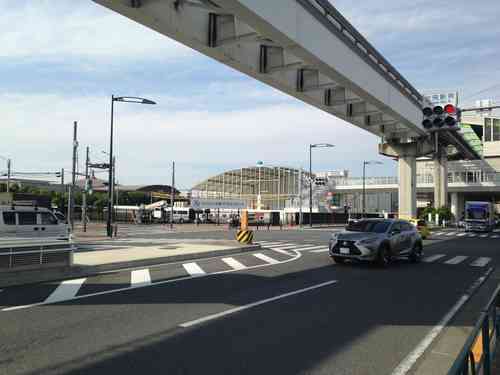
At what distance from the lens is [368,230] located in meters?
15.9

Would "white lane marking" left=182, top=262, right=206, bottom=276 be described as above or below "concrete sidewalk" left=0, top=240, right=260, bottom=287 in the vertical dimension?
below

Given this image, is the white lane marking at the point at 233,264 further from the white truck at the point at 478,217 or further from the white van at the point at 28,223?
the white truck at the point at 478,217

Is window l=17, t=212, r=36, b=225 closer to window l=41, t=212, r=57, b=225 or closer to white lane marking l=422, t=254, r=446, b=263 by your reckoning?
window l=41, t=212, r=57, b=225

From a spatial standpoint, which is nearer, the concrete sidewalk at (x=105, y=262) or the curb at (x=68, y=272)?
the curb at (x=68, y=272)

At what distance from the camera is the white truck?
4494cm

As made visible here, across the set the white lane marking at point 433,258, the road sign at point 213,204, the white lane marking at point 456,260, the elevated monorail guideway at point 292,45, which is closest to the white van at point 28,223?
the elevated monorail guideway at point 292,45

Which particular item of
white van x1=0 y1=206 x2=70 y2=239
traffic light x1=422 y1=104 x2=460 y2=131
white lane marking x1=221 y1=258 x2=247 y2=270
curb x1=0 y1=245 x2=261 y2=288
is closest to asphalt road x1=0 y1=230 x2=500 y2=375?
curb x1=0 y1=245 x2=261 y2=288

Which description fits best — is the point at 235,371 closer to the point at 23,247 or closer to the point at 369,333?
the point at 369,333

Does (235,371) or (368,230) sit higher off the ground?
(368,230)

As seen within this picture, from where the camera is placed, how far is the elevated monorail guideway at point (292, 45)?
12.7m

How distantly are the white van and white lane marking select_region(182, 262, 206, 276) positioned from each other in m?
5.02

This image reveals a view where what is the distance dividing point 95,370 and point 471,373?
13.0 ft

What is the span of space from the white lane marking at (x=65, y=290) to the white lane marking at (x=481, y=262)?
1358 cm

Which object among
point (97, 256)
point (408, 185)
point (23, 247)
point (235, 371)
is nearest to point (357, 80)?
point (97, 256)
